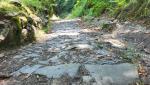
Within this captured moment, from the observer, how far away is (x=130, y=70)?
4.41 meters

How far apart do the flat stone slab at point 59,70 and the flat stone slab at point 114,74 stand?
0.26 metres

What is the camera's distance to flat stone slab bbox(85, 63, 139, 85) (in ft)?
13.1

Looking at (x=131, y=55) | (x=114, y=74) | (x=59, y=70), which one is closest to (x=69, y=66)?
(x=59, y=70)

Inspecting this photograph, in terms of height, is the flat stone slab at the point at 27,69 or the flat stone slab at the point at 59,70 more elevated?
the flat stone slab at the point at 59,70

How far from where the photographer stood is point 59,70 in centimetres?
464

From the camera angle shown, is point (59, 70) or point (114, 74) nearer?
point (114, 74)

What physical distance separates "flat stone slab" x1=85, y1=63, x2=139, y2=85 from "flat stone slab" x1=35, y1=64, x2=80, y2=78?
257 millimetres

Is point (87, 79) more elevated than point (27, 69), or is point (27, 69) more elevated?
point (87, 79)

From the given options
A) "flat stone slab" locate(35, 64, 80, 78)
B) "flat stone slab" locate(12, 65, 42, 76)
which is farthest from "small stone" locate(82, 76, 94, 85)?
"flat stone slab" locate(12, 65, 42, 76)

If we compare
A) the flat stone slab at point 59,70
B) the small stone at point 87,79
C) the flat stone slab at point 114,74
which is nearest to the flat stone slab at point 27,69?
the flat stone slab at point 59,70

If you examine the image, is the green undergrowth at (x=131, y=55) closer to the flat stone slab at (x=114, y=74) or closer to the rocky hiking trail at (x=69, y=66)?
the rocky hiking trail at (x=69, y=66)

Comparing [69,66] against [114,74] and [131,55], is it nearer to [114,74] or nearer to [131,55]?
[114,74]

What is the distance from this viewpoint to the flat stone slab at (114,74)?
3992 mm

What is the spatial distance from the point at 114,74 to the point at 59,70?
100cm
